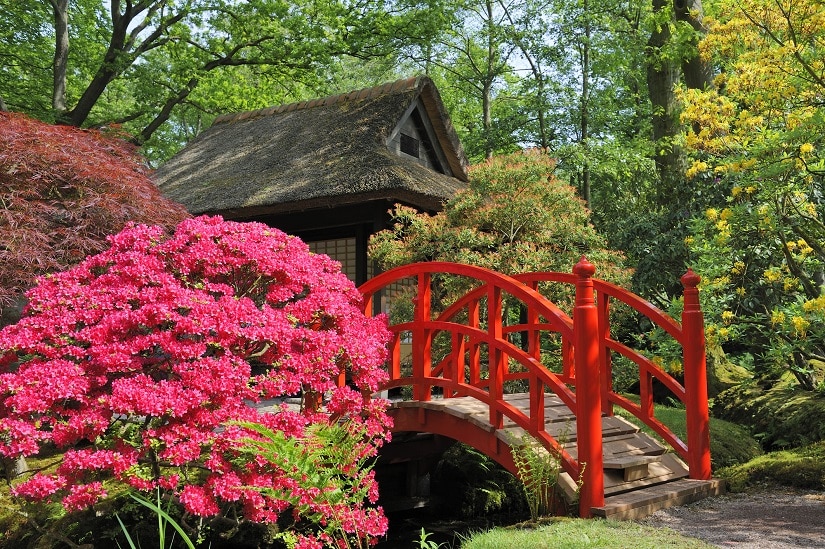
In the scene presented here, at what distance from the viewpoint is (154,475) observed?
417 centimetres

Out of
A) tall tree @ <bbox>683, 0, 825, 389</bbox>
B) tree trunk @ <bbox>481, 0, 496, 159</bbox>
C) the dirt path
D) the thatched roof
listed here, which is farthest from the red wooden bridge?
tree trunk @ <bbox>481, 0, 496, 159</bbox>

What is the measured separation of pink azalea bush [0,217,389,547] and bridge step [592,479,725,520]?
1.47 metres

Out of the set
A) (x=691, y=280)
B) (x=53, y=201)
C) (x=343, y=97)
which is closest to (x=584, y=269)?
(x=691, y=280)

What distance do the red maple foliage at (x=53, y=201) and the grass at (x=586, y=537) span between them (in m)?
3.96

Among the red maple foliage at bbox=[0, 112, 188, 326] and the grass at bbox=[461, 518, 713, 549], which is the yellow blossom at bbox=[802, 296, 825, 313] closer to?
the grass at bbox=[461, 518, 713, 549]

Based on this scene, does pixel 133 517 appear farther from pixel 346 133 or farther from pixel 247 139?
pixel 247 139

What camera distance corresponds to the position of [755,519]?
14.4 feet

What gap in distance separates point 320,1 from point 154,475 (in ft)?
40.9

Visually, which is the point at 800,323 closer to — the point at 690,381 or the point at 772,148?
the point at 690,381

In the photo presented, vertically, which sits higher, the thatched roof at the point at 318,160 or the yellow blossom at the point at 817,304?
the thatched roof at the point at 318,160

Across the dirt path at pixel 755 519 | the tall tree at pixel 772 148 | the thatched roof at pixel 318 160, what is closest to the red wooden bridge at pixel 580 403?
the dirt path at pixel 755 519

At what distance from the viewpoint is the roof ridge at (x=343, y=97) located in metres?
12.3

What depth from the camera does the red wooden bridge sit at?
14.9 feet

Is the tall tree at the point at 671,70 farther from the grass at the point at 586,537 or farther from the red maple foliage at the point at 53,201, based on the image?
the red maple foliage at the point at 53,201
